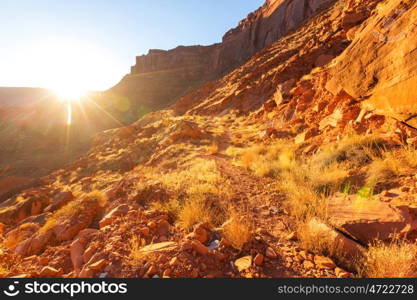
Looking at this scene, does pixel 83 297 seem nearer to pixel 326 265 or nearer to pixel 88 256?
pixel 88 256

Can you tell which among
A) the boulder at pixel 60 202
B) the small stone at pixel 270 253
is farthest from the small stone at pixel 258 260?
the boulder at pixel 60 202

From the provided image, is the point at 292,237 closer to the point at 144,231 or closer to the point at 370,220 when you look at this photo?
the point at 370,220

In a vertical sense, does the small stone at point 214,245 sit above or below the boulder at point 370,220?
below

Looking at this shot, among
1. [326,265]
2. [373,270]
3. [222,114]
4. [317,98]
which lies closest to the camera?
[373,270]

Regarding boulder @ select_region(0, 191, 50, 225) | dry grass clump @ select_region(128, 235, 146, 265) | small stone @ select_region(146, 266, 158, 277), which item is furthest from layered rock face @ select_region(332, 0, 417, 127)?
boulder @ select_region(0, 191, 50, 225)

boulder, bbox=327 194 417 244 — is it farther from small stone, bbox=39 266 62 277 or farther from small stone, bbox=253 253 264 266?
small stone, bbox=39 266 62 277

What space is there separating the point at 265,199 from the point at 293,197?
587mm

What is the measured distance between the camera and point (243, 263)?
2445 mm

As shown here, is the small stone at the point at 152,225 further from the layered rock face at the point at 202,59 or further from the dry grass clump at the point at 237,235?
the layered rock face at the point at 202,59

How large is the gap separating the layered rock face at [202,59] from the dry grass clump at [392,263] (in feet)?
129

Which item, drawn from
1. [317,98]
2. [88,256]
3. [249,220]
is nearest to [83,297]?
[88,256]

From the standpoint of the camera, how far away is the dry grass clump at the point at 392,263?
196cm

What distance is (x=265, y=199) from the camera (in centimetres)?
412

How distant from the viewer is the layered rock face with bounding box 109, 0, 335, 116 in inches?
1539
